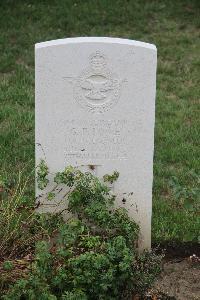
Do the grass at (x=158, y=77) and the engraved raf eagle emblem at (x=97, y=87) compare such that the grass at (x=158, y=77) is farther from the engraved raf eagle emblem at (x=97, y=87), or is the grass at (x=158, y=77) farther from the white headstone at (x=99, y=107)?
the engraved raf eagle emblem at (x=97, y=87)

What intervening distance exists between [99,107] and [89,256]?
3.25ft

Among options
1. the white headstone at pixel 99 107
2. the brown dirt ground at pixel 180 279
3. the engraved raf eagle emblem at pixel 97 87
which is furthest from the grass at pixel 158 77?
the engraved raf eagle emblem at pixel 97 87

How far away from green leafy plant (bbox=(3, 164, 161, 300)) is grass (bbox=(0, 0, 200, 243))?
45cm

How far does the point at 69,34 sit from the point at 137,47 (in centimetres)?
518

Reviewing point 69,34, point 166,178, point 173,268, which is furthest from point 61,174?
point 69,34

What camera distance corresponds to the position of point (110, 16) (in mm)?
9586

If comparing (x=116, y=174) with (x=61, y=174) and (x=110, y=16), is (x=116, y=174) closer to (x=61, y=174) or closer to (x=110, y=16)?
(x=61, y=174)

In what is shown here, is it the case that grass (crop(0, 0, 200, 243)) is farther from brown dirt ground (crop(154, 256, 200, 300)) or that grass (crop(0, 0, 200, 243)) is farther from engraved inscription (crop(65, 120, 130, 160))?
engraved inscription (crop(65, 120, 130, 160))

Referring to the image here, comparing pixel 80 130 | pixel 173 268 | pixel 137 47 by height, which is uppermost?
pixel 137 47

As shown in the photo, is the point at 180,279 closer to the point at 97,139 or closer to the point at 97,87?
the point at 97,139

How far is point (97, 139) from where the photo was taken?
4.20 metres

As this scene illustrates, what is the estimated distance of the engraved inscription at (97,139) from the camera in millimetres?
4164

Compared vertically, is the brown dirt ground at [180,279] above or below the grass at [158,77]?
below

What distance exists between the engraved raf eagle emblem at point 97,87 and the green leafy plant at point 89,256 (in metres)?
0.43
